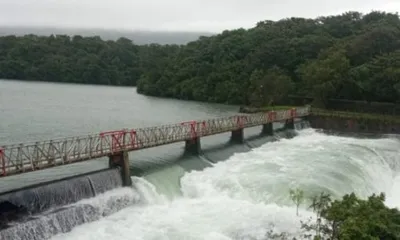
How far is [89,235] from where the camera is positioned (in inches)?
854

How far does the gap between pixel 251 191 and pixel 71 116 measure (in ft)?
111

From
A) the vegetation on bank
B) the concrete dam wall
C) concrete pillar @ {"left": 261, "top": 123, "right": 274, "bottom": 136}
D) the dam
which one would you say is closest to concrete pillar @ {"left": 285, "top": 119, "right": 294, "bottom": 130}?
concrete pillar @ {"left": 261, "top": 123, "right": 274, "bottom": 136}

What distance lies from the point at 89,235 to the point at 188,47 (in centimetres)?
8853

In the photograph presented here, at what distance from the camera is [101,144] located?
27391 mm

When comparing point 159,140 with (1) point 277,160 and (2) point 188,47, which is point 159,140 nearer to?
(1) point 277,160

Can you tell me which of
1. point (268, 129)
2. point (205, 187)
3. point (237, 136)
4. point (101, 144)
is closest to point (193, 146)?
Result: point (237, 136)

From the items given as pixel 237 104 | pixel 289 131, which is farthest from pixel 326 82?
pixel 237 104

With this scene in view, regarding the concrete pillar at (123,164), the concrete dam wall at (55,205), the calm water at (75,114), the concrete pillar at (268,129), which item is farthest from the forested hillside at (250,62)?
the concrete dam wall at (55,205)

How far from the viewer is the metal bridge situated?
75.2 ft

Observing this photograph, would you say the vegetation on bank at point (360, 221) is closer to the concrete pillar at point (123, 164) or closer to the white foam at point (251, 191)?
the white foam at point (251, 191)

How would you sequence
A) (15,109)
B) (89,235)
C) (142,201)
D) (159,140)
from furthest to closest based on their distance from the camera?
(15,109) < (159,140) < (142,201) < (89,235)

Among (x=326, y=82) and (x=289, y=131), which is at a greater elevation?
(x=326, y=82)

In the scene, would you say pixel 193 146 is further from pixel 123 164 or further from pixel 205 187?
pixel 123 164

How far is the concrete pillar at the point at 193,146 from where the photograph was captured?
37344 millimetres
